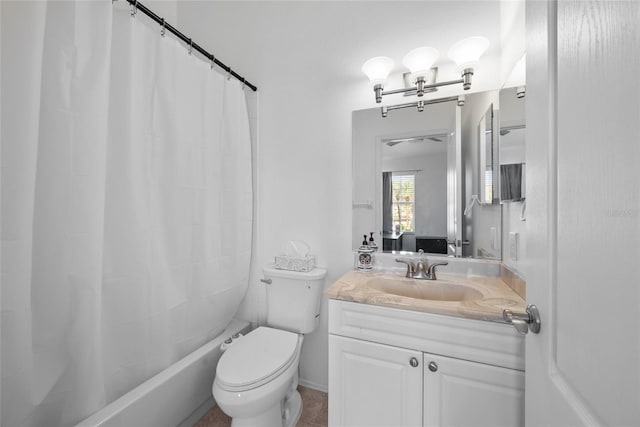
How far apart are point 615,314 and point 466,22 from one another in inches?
59.9

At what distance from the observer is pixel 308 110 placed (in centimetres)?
170

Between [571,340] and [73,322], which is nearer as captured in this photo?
[571,340]

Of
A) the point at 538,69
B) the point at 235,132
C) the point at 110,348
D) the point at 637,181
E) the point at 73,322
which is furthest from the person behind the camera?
the point at 235,132

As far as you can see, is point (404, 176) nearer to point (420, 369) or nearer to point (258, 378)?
point (420, 369)

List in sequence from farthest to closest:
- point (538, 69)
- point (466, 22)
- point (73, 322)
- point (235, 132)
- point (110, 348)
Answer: point (235, 132) < point (466, 22) < point (110, 348) < point (73, 322) < point (538, 69)

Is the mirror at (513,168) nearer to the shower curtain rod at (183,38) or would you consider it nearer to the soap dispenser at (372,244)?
the soap dispenser at (372,244)

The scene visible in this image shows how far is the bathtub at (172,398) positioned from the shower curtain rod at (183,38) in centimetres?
156

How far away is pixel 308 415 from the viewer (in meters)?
1.54

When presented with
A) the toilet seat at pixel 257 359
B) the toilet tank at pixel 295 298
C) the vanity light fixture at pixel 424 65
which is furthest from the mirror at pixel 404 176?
the toilet seat at pixel 257 359

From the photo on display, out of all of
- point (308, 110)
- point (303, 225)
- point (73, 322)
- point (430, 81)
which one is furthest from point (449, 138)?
point (73, 322)

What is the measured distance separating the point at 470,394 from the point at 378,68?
4.93 feet

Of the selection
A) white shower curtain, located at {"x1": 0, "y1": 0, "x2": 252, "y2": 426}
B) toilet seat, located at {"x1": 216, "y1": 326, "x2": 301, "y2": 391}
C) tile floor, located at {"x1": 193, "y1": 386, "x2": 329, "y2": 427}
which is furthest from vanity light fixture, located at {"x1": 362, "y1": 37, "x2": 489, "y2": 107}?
tile floor, located at {"x1": 193, "y1": 386, "x2": 329, "y2": 427}

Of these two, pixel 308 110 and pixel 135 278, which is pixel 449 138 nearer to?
pixel 308 110

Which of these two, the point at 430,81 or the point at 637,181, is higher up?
the point at 430,81
